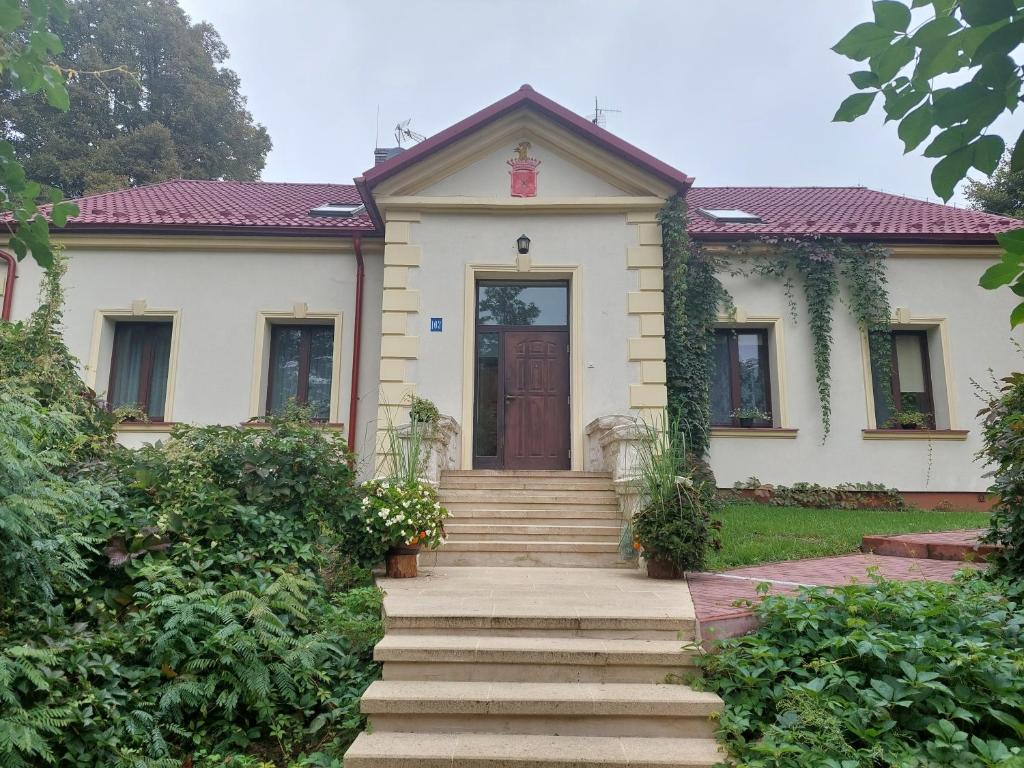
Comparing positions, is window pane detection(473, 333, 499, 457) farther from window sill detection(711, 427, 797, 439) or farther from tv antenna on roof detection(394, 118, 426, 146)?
tv antenna on roof detection(394, 118, 426, 146)

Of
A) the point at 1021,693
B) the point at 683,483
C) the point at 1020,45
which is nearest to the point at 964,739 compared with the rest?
the point at 1021,693

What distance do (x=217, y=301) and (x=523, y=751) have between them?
9236 mm

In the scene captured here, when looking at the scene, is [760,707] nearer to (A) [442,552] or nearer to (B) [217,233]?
(A) [442,552]

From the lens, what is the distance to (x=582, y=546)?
652 cm

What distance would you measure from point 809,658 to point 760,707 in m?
0.44

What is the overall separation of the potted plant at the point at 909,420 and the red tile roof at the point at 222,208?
9.06 m

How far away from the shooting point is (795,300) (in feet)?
34.7

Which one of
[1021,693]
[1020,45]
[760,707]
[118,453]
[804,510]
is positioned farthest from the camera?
[804,510]

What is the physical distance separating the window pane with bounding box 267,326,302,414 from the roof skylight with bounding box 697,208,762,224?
25.2ft

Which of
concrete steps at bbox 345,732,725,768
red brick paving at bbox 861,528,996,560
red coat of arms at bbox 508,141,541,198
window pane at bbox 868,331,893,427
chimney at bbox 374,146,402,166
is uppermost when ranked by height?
chimney at bbox 374,146,402,166

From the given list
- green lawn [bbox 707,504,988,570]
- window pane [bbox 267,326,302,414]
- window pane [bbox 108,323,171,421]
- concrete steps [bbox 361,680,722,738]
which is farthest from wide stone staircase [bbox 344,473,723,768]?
window pane [bbox 108,323,171,421]

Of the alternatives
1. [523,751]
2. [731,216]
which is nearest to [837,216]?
[731,216]

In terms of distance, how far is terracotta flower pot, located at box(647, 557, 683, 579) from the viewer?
548 cm

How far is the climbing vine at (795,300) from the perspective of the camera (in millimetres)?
9852
